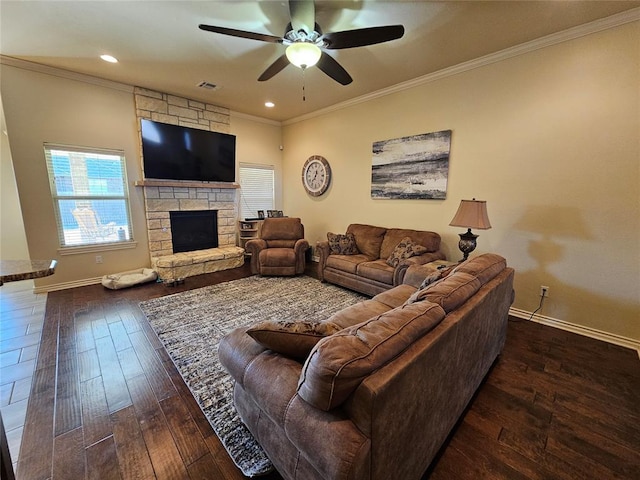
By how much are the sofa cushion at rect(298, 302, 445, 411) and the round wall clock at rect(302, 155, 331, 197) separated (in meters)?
4.33

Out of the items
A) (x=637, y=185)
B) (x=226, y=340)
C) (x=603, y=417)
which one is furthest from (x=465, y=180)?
(x=226, y=340)

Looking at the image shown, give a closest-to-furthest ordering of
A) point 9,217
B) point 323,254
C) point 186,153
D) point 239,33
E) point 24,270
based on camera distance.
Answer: point 24,270 → point 239,33 → point 323,254 → point 186,153 → point 9,217

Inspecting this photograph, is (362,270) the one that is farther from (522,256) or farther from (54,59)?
(54,59)

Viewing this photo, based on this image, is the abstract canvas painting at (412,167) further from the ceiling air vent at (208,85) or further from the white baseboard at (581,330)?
the ceiling air vent at (208,85)

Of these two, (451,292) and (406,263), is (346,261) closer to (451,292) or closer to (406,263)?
(406,263)

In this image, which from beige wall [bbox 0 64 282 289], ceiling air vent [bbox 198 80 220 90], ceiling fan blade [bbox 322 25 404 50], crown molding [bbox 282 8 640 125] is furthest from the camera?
ceiling air vent [bbox 198 80 220 90]

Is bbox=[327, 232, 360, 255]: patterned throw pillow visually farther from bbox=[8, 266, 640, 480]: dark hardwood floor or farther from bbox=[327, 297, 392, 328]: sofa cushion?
bbox=[8, 266, 640, 480]: dark hardwood floor

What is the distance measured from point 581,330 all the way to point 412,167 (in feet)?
8.80

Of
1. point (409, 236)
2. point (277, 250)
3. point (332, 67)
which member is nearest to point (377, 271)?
point (409, 236)

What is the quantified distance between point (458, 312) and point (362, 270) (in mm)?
2229

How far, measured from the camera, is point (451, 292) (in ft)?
4.80

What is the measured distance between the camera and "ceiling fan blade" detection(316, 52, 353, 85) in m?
2.50

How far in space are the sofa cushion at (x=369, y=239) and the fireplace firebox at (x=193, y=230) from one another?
111 inches

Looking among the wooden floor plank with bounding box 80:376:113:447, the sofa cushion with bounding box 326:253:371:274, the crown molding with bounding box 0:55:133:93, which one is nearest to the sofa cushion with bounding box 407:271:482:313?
the wooden floor plank with bounding box 80:376:113:447
